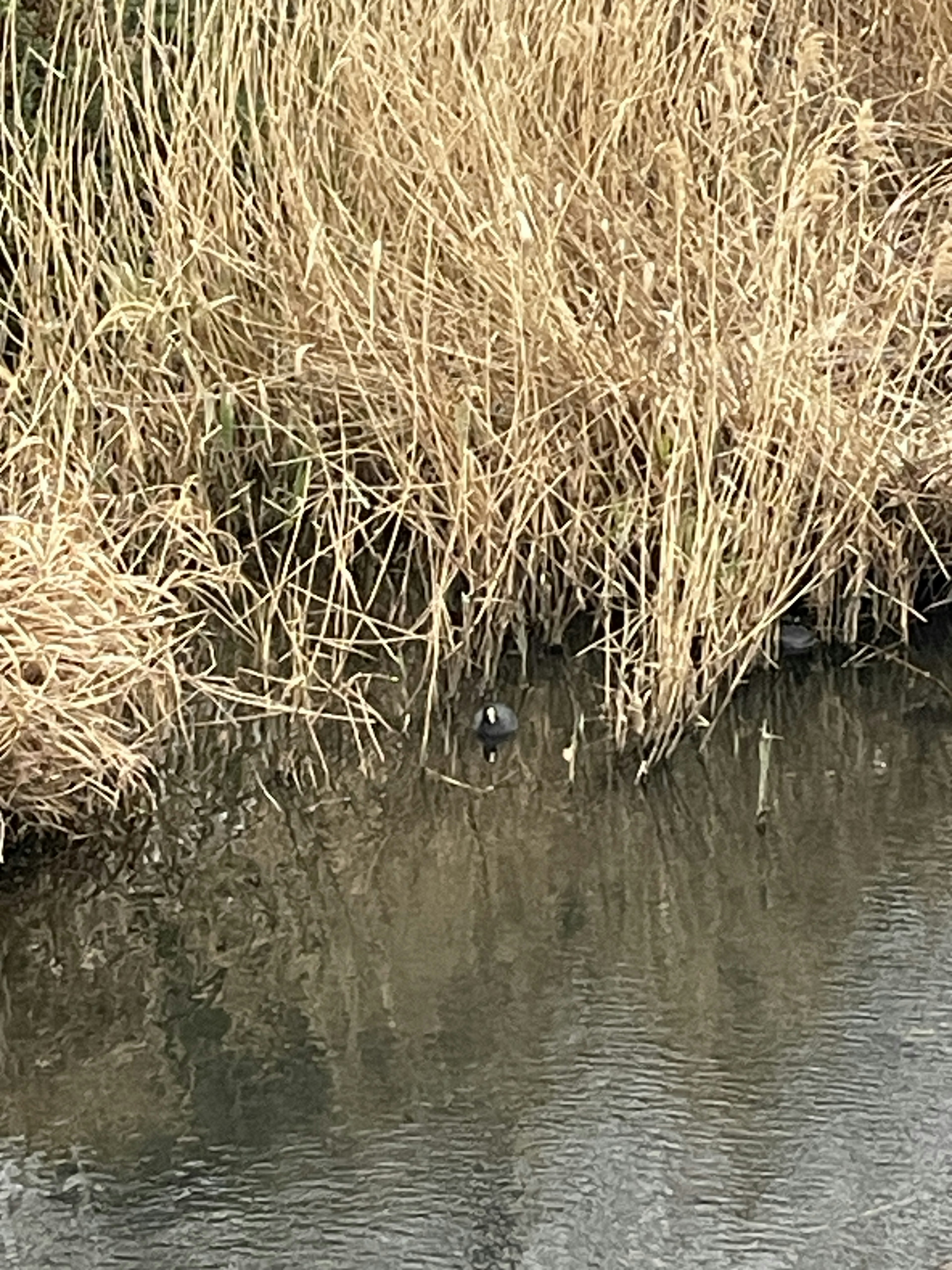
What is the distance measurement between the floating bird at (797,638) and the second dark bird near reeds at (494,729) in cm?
68

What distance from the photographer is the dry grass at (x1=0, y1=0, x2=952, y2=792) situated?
14.8 ft

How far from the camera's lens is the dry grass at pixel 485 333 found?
4512 millimetres

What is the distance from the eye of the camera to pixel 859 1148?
3.22m

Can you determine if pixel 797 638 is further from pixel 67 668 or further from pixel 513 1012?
pixel 67 668

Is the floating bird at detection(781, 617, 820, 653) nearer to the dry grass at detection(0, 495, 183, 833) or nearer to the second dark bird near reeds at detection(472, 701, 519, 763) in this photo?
the second dark bird near reeds at detection(472, 701, 519, 763)

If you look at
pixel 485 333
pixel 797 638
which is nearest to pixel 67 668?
pixel 485 333

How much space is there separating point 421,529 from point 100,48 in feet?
4.33

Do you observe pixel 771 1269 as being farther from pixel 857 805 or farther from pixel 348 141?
pixel 348 141

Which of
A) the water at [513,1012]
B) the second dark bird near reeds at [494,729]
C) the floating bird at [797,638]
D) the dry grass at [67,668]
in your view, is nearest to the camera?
the water at [513,1012]

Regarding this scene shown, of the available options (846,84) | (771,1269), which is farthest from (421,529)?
(771,1269)

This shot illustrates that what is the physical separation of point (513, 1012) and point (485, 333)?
1663 mm

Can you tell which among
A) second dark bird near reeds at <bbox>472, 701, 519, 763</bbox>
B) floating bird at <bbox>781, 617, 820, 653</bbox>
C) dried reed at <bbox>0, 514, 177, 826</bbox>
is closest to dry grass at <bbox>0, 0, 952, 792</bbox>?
floating bird at <bbox>781, 617, 820, 653</bbox>

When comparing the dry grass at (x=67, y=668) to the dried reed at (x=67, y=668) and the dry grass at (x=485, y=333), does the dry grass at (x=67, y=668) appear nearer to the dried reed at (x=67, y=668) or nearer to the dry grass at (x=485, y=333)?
the dried reed at (x=67, y=668)

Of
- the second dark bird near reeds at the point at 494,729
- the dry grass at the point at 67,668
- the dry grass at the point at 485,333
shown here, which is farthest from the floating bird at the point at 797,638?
the dry grass at the point at 67,668
